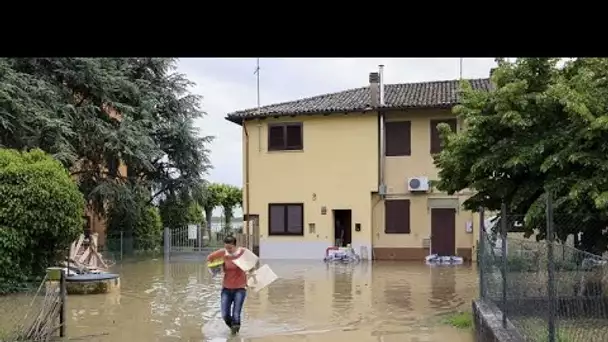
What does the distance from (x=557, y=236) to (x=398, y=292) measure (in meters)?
6.34

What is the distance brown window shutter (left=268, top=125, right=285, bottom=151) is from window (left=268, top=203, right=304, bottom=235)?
2.35 metres

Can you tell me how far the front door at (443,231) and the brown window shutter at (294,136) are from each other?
19.7ft

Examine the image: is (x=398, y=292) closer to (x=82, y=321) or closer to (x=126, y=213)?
(x=82, y=321)

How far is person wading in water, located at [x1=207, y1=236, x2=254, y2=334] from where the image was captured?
11484 mm

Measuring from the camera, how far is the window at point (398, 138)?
92.8 feet

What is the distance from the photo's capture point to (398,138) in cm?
2850

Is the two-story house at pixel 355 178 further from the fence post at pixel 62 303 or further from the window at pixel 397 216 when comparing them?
the fence post at pixel 62 303

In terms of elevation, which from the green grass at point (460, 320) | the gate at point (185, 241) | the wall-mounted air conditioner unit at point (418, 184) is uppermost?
the wall-mounted air conditioner unit at point (418, 184)

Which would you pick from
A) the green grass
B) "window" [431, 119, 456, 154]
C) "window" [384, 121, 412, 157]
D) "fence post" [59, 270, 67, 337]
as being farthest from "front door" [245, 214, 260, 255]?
"fence post" [59, 270, 67, 337]

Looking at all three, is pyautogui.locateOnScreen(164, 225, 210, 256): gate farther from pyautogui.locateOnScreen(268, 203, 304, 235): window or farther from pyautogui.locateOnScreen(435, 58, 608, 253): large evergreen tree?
pyautogui.locateOnScreen(435, 58, 608, 253): large evergreen tree

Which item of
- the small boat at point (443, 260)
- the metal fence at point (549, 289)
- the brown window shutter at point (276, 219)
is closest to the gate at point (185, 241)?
the brown window shutter at point (276, 219)

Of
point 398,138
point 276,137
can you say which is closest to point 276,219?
point 276,137

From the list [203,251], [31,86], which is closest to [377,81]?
[203,251]
